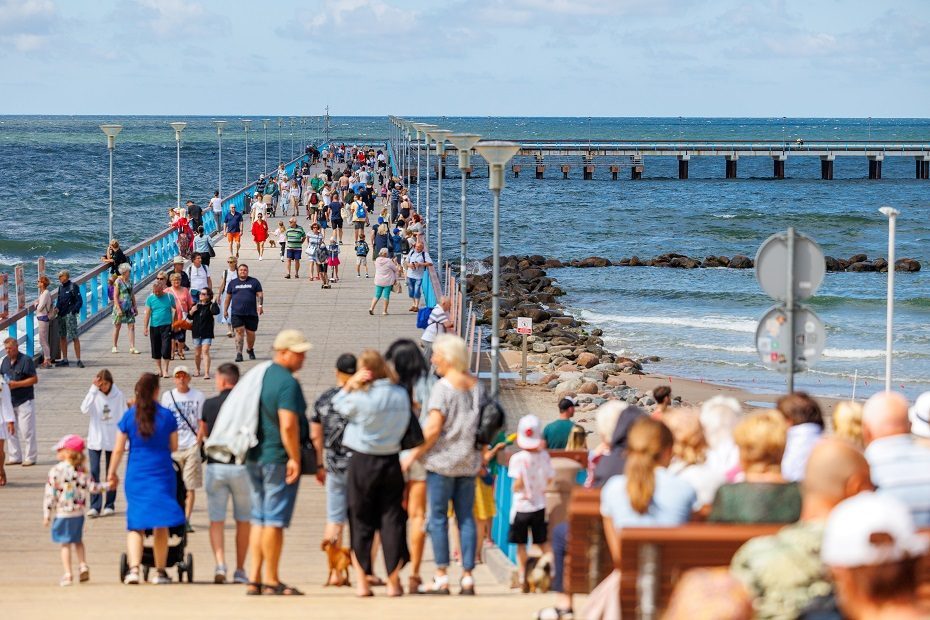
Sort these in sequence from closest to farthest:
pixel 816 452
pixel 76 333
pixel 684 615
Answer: pixel 684 615 → pixel 816 452 → pixel 76 333

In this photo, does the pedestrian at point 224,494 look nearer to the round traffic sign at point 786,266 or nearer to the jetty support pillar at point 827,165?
the round traffic sign at point 786,266

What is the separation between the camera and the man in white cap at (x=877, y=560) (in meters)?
3.64

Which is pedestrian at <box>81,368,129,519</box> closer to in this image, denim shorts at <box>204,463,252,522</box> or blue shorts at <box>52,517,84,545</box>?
blue shorts at <box>52,517,84,545</box>

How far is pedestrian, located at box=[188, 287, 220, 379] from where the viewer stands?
59.9 feet

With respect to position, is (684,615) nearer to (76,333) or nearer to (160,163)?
(76,333)

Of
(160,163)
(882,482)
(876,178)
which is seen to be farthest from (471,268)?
(160,163)

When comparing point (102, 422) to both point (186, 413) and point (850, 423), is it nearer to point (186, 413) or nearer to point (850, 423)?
point (186, 413)

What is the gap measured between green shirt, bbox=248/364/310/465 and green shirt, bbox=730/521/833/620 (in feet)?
13.3

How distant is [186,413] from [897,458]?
19.8 feet

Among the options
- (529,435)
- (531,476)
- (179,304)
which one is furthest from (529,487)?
(179,304)

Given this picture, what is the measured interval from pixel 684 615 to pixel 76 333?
646 inches

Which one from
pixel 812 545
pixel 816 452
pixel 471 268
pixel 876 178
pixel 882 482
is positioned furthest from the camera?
pixel 876 178

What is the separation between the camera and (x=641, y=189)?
111m

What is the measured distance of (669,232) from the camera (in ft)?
247
